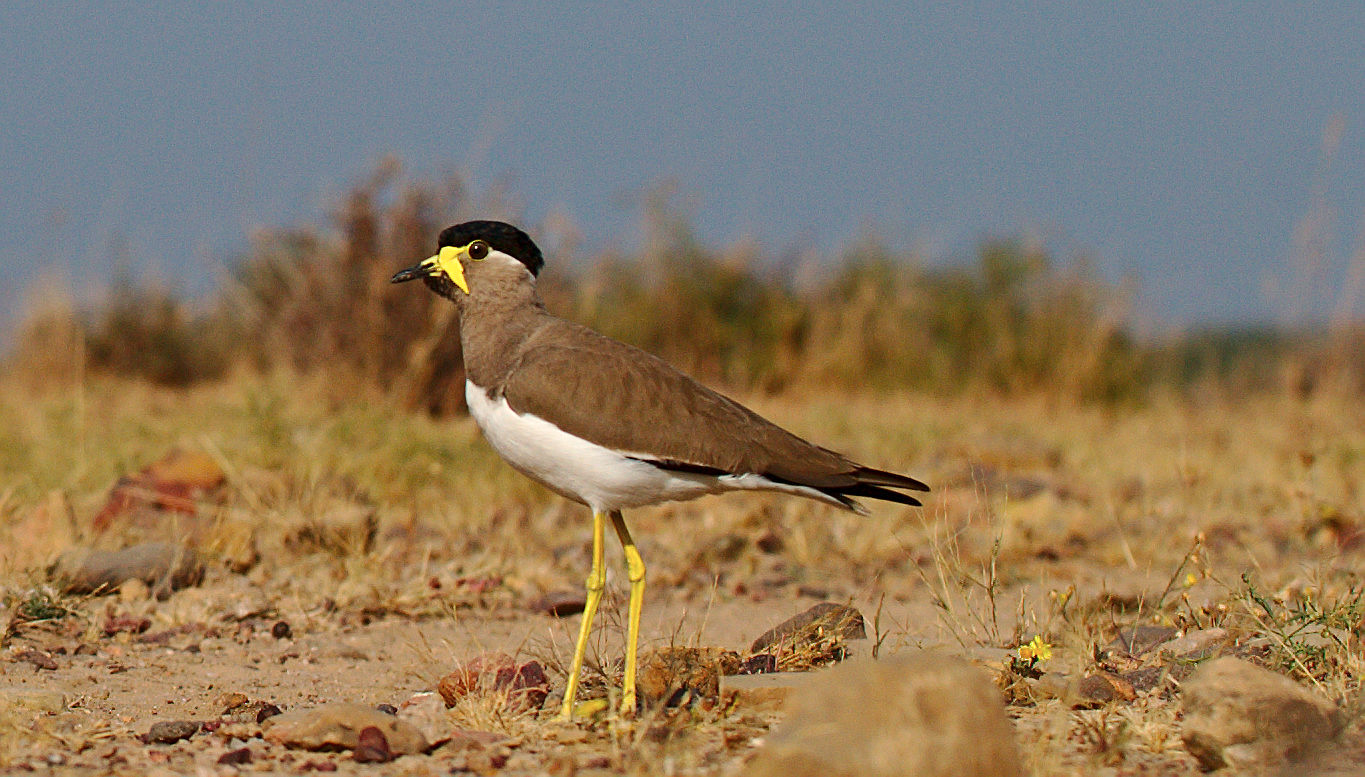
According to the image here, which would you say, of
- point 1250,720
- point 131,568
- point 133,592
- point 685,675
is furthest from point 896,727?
point 131,568

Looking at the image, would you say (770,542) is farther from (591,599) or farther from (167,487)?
(167,487)

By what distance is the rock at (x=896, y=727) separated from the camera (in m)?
2.60

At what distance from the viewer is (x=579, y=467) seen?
3.69 metres

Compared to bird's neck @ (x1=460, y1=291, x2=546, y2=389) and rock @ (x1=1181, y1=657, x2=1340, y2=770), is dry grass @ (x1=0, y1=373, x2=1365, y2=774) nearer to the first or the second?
rock @ (x1=1181, y1=657, x2=1340, y2=770)

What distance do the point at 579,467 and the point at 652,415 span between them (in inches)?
10.1

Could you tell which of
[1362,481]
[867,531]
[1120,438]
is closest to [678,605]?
[867,531]

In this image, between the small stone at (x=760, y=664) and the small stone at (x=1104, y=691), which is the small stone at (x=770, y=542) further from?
the small stone at (x=1104, y=691)

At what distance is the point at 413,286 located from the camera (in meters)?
9.23

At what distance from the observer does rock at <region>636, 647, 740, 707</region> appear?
3691 millimetres

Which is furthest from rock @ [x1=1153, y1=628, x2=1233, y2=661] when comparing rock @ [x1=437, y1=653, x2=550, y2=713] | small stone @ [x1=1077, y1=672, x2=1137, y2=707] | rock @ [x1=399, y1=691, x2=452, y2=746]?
rock @ [x1=399, y1=691, x2=452, y2=746]

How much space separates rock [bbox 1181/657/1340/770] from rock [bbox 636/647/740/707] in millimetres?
1148

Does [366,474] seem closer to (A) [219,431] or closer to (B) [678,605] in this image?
(A) [219,431]

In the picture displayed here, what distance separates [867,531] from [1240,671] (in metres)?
3.06

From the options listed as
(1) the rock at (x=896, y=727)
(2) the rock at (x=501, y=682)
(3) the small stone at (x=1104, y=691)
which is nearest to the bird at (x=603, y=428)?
(2) the rock at (x=501, y=682)
